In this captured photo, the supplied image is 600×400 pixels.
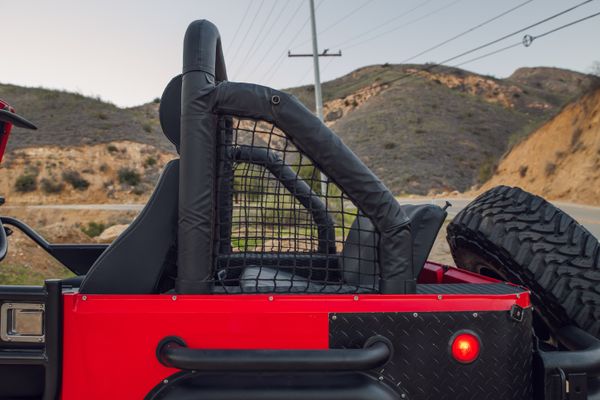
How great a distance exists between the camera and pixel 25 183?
1148 inches

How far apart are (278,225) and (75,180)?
31768 millimetres

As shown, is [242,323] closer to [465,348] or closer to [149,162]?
[465,348]

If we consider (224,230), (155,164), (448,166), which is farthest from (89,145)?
(224,230)

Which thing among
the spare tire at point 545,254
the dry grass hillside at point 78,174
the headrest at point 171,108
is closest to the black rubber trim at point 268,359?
the headrest at point 171,108

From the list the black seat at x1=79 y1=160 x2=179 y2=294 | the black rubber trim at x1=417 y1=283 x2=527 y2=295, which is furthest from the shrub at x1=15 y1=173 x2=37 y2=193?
the black rubber trim at x1=417 y1=283 x2=527 y2=295

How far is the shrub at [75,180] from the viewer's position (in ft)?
99.2

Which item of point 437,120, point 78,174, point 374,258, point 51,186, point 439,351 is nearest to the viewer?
point 439,351

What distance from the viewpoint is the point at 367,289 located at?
65.4 inches

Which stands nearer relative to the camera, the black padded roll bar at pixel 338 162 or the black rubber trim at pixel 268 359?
the black rubber trim at pixel 268 359

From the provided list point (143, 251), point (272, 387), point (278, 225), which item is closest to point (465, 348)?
point (272, 387)

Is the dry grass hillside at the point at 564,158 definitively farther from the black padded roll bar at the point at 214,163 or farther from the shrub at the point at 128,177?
the shrub at the point at 128,177

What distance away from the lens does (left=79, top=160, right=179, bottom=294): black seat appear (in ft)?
5.13

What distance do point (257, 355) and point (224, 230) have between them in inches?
40.8

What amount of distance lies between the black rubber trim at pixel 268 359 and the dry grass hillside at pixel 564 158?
17.7 meters
